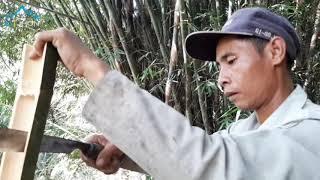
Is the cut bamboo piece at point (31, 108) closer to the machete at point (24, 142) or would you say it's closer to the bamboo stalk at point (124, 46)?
the machete at point (24, 142)

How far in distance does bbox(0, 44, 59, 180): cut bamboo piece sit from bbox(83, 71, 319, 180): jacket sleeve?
0.45ft

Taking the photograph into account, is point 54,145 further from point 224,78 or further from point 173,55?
point 173,55

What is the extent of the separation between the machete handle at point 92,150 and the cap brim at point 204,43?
0.36 m

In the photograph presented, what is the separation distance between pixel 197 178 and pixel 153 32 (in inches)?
82.7

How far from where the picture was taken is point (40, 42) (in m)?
0.83

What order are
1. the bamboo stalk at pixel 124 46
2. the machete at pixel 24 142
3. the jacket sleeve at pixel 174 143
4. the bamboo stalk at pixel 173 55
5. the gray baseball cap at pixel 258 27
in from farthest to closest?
the bamboo stalk at pixel 124 46
the bamboo stalk at pixel 173 55
the gray baseball cap at pixel 258 27
the machete at pixel 24 142
the jacket sleeve at pixel 174 143

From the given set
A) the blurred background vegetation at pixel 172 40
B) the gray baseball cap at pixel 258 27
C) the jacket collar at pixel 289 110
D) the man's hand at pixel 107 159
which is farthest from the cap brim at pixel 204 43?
the blurred background vegetation at pixel 172 40

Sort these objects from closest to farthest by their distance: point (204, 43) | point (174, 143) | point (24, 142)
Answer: point (174, 143) → point (24, 142) → point (204, 43)

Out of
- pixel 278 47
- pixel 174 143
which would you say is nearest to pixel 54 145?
pixel 174 143

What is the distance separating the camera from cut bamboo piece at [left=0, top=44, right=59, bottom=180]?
83 cm

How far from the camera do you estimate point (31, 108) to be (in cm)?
90

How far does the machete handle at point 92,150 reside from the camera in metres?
1.00
